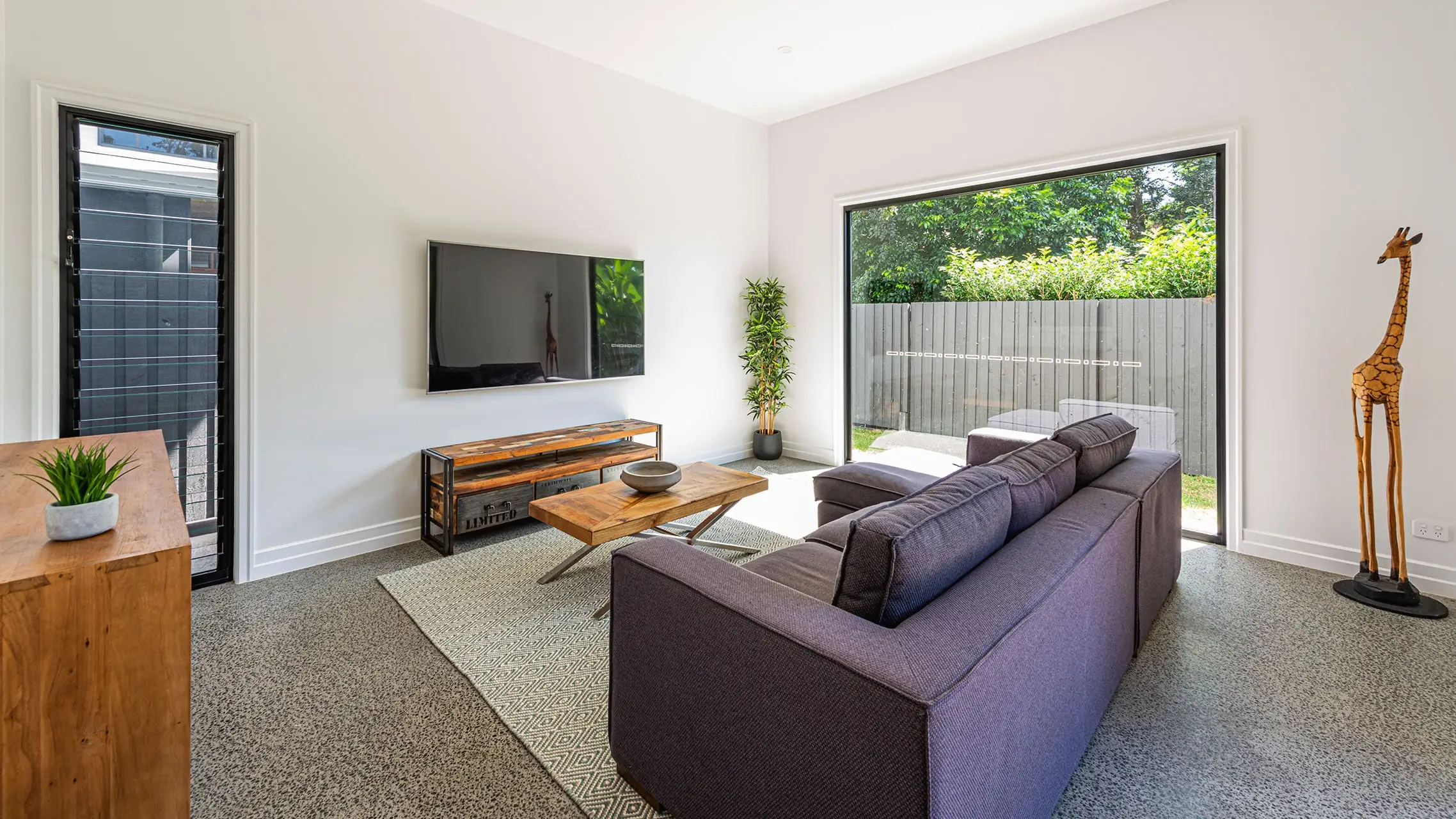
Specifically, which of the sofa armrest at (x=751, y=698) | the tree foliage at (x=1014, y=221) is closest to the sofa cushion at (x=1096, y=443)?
the sofa armrest at (x=751, y=698)

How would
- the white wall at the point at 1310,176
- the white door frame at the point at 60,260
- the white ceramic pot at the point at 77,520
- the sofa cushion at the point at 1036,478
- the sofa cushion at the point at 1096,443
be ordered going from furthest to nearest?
the white wall at the point at 1310,176 → the white door frame at the point at 60,260 → the sofa cushion at the point at 1096,443 → the sofa cushion at the point at 1036,478 → the white ceramic pot at the point at 77,520

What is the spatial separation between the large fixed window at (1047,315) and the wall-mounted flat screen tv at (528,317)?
1.86 metres

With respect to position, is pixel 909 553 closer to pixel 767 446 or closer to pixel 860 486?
pixel 860 486

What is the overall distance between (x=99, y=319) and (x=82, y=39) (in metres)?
1.09

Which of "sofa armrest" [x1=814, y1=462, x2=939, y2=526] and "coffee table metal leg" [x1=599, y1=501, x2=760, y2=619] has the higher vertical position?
"sofa armrest" [x1=814, y1=462, x2=939, y2=526]

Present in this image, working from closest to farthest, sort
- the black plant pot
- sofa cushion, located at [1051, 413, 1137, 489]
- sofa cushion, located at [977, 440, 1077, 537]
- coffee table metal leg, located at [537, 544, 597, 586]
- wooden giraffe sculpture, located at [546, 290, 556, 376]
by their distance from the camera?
sofa cushion, located at [977, 440, 1077, 537] < sofa cushion, located at [1051, 413, 1137, 489] < coffee table metal leg, located at [537, 544, 597, 586] < wooden giraffe sculpture, located at [546, 290, 556, 376] < the black plant pot

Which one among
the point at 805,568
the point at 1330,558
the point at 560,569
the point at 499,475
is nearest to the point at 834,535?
the point at 805,568

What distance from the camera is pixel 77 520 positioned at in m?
1.16

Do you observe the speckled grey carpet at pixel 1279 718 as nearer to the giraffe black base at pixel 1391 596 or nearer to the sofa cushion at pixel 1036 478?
the giraffe black base at pixel 1391 596

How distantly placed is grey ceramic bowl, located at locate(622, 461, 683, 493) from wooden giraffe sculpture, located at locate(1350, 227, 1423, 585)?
2.91 m

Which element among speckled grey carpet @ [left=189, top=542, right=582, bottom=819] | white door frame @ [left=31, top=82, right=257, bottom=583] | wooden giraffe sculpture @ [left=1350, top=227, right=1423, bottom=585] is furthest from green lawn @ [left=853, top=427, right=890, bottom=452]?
white door frame @ [left=31, top=82, right=257, bottom=583]

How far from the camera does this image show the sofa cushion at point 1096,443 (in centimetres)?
222

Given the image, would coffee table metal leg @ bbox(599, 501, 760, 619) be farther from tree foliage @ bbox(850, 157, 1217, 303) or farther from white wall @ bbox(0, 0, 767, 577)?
tree foliage @ bbox(850, 157, 1217, 303)

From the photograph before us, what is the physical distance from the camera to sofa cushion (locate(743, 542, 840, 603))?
1.90 m
